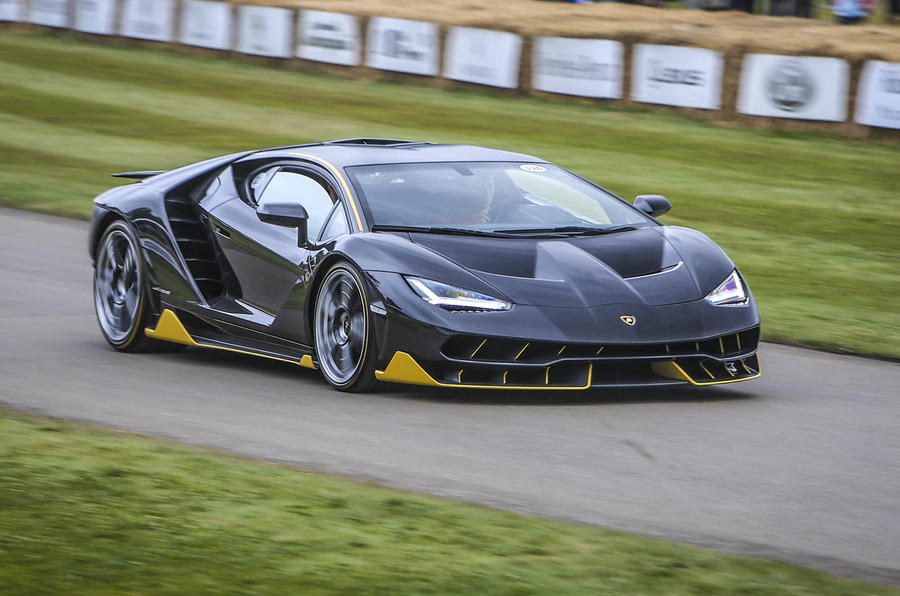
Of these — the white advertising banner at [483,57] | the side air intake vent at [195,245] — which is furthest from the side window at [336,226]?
the white advertising banner at [483,57]

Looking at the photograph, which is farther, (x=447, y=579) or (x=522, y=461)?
(x=522, y=461)

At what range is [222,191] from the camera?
8766mm

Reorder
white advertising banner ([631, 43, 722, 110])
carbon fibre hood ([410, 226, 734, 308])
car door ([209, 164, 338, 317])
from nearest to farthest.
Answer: carbon fibre hood ([410, 226, 734, 308])
car door ([209, 164, 338, 317])
white advertising banner ([631, 43, 722, 110])

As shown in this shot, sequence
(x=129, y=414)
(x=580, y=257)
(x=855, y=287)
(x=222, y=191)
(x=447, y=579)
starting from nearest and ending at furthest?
1. (x=447, y=579)
2. (x=129, y=414)
3. (x=580, y=257)
4. (x=222, y=191)
5. (x=855, y=287)

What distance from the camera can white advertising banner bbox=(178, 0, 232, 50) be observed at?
31109 mm

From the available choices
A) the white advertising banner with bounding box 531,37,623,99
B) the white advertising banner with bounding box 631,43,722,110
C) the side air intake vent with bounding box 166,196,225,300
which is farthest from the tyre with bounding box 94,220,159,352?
the white advertising banner with bounding box 531,37,623,99

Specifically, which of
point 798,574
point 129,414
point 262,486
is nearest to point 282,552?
point 262,486

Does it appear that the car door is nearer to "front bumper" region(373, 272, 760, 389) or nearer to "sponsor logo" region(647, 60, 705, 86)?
"front bumper" region(373, 272, 760, 389)

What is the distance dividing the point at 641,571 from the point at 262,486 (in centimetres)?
159

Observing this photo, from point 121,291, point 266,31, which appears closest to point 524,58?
point 266,31

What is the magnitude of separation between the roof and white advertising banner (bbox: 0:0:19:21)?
28640mm

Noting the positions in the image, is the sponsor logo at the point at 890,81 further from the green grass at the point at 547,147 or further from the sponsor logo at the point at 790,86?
the sponsor logo at the point at 790,86

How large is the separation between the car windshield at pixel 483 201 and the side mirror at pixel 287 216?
0.34 m

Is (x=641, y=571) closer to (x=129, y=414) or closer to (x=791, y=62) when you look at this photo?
(x=129, y=414)
